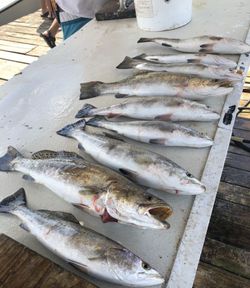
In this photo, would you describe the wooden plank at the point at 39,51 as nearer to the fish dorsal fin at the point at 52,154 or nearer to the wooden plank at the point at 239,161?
the wooden plank at the point at 239,161

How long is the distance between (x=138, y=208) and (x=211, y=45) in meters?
1.12

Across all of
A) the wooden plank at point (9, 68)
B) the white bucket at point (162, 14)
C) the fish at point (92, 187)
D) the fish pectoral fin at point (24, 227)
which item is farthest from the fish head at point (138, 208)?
the wooden plank at point (9, 68)

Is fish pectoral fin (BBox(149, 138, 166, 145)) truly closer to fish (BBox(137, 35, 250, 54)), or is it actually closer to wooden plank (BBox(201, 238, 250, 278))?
fish (BBox(137, 35, 250, 54))

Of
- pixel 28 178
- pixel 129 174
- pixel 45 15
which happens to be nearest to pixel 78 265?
pixel 129 174

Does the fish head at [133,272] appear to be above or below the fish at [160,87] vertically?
below

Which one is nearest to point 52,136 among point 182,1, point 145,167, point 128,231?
point 145,167

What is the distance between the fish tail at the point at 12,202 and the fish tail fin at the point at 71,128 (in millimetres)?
325

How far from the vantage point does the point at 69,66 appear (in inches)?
77.6

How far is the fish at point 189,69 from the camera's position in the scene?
1.51 meters

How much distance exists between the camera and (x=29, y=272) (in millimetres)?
862

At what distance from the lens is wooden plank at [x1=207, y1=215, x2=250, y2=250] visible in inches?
79.7

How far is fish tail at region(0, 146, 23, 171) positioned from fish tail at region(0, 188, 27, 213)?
17cm

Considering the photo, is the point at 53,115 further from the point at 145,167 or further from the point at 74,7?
the point at 74,7

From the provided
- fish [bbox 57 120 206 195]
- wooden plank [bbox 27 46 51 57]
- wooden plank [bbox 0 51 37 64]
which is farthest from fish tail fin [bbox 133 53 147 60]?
wooden plank [bbox 27 46 51 57]
